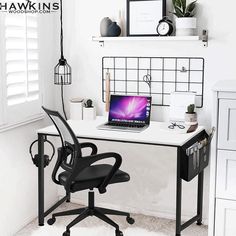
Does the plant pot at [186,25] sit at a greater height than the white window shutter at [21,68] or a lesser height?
greater

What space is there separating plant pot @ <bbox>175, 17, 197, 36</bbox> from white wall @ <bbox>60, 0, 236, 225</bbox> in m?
0.11

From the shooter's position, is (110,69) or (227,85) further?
(110,69)

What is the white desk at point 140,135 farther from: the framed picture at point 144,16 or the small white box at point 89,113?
the framed picture at point 144,16

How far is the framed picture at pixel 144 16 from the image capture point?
11.5 ft

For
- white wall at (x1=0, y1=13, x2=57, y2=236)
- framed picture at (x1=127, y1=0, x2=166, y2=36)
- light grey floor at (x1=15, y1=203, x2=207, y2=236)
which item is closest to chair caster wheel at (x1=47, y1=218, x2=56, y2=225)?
light grey floor at (x1=15, y1=203, x2=207, y2=236)

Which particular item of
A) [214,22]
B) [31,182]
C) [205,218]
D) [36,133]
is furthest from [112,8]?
[205,218]

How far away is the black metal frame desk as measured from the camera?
10.2 feet

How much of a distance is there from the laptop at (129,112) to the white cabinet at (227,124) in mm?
633

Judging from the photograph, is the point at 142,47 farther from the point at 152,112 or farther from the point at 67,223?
the point at 67,223

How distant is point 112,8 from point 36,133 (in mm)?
1104

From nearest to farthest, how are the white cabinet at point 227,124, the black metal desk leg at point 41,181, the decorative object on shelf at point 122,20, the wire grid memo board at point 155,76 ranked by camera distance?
the white cabinet at point 227,124, the black metal desk leg at point 41,181, the wire grid memo board at point 155,76, the decorative object on shelf at point 122,20

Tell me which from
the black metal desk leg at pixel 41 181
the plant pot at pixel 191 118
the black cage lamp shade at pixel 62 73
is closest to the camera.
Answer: the plant pot at pixel 191 118

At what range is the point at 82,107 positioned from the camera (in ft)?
12.3

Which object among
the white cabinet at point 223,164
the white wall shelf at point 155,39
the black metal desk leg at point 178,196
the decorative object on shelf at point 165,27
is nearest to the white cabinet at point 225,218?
the white cabinet at point 223,164
